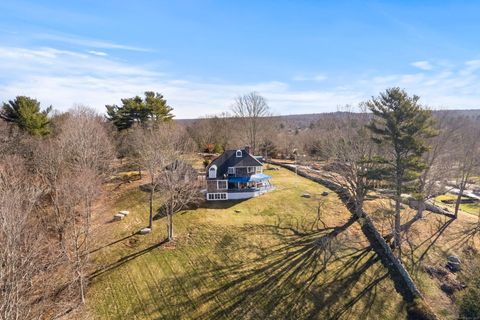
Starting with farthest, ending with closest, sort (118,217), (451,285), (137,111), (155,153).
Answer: (137,111), (118,217), (155,153), (451,285)

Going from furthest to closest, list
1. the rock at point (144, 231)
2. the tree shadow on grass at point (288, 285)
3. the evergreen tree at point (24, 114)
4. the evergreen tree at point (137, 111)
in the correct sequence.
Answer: the evergreen tree at point (137, 111) < the evergreen tree at point (24, 114) < the rock at point (144, 231) < the tree shadow on grass at point (288, 285)

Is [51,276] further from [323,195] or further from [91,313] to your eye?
[323,195]

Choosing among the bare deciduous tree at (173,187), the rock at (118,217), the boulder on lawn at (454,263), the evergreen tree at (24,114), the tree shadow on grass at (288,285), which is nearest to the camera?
the tree shadow on grass at (288,285)

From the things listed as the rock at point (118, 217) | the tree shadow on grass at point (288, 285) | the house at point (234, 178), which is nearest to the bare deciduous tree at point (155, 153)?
the rock at point (118, 217)

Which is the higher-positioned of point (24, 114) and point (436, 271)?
point (24, 114)

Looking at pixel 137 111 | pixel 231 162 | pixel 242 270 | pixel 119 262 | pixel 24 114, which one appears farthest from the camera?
pixel 137 111

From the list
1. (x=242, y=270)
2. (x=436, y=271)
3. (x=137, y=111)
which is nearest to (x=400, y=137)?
(x=436, y=271)

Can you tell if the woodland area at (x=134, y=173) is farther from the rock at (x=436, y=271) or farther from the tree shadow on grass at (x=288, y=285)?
the tree shadow on grass at (x=288, y=285)

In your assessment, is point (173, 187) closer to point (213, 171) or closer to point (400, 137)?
point (213, 171)
